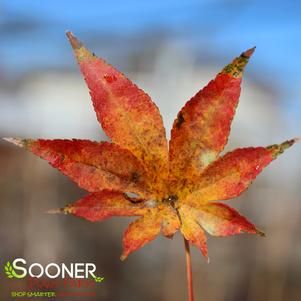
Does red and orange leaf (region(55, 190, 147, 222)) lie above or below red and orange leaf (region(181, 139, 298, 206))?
below

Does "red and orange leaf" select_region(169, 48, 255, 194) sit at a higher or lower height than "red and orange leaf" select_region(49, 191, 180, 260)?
higher

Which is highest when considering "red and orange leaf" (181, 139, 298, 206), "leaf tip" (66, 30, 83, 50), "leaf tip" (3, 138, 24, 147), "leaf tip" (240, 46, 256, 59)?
"leaf tip" (66, 30, 83, 50)

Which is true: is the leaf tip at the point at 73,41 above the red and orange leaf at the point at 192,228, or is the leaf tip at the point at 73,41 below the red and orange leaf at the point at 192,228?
above

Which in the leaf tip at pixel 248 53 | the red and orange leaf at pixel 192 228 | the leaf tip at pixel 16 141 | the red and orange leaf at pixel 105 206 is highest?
the leaf tip at pixel 248 53

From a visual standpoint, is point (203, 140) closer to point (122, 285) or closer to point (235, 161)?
point (235, 161)

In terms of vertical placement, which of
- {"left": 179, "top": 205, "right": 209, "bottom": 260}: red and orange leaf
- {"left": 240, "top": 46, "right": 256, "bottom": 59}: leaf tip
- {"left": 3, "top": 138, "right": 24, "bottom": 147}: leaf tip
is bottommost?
{"left": 179, "top": 205, "right": 209, "bottom": 260}: red and orange leaf
